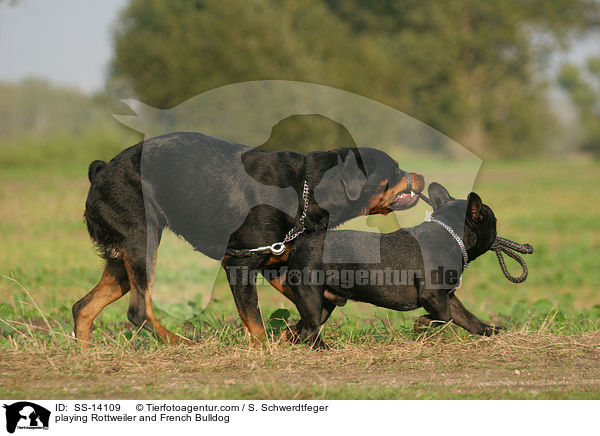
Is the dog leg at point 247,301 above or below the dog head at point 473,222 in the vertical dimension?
below

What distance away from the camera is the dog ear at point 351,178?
17.8 ft

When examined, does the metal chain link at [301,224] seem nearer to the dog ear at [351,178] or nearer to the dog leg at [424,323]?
the dog ear at [351,178]

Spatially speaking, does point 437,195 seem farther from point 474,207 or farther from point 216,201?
point 216,201

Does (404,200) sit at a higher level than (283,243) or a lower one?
higher

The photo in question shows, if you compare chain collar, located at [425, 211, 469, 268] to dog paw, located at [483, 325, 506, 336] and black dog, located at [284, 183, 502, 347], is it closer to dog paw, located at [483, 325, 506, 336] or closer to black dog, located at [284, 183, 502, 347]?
black dog, located at [284, 183, 502, 347]

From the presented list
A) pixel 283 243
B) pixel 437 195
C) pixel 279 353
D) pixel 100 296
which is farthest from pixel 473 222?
pixel 100 296

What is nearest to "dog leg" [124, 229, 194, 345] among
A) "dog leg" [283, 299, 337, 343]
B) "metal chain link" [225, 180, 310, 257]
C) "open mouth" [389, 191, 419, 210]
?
"metal chain link" [225, 180, 310, 257]

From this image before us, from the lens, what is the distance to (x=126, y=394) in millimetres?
4121
